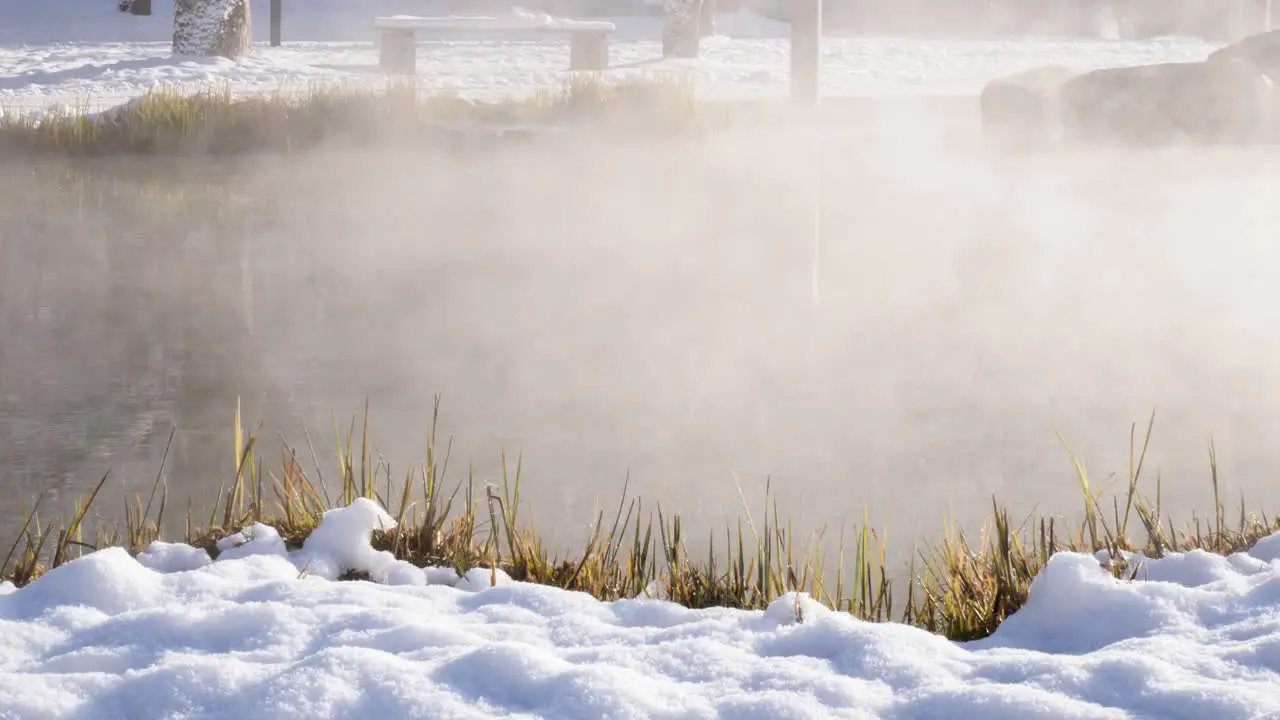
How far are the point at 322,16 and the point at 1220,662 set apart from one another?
2061cm

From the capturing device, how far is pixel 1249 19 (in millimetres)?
24094

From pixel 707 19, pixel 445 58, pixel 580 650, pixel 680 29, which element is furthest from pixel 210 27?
pixel 580 650

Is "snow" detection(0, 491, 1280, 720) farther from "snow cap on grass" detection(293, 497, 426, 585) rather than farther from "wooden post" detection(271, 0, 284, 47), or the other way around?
"wooden post" detection(271, 0, 284, 47)

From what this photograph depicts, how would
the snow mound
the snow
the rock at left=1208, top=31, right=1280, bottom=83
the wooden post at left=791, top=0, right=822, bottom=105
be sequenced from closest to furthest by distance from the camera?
the snow
the wooden post at left=791, top=0, right=822, bottom=105
the rock at left=1208, top=31, right=1280, bottom=83
the snow mound

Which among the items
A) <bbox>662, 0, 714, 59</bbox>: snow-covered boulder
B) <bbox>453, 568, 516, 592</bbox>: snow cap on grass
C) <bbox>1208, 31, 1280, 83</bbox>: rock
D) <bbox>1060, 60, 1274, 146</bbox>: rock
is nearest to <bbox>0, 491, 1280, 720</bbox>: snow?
<bbox>453, 568, 516, 592</bbox>: snow cap on grass

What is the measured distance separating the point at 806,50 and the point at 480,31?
336 centimetres

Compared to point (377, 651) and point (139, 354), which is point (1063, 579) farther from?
point (139, 354)

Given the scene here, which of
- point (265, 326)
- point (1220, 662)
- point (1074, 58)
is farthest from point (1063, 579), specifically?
point (1074, 58)

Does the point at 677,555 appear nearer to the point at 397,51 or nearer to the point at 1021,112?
the point at 1021,112

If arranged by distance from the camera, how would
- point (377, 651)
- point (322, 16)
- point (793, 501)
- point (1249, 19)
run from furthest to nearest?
1. point (1249, 19)
2. point (322, 16)
3. point (793, 501)
4. point (377, 651)

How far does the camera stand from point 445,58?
16.6 meters

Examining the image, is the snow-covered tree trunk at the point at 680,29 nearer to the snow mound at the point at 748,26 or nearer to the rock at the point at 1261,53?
the snow mound at the point at 748,26

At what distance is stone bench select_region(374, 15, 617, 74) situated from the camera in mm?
14156

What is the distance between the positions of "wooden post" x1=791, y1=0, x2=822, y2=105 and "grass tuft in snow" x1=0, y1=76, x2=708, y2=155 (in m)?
1.09
